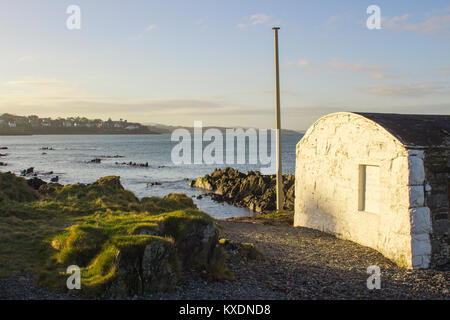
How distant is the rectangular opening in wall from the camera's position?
10891mm

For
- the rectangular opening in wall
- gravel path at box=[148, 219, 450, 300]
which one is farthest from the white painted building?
gravel path at box=[148, 219, 450, 300]

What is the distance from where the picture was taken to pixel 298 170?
1455 centimetres

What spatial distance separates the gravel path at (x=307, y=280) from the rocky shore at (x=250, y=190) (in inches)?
523

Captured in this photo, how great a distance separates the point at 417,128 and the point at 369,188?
7.12ft

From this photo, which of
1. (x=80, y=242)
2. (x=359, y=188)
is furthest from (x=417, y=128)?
(x=80, y=242)

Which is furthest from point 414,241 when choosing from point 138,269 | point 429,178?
point 138,269

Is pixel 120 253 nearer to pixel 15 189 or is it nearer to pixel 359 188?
pixel 359 188

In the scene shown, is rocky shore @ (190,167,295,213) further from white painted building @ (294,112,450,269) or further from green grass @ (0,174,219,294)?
green grass @ (0,174,219,294)

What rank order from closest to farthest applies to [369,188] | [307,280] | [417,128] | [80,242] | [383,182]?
[307,280], [80,242], [383,182], [417,128], [369,188]

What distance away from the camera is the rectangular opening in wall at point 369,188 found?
1089cm

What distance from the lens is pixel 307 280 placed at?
8086 mm

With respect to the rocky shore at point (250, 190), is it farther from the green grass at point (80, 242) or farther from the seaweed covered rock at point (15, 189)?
the green grass at point (80, 242)

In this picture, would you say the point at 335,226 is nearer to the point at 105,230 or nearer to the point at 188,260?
the point at 188,260

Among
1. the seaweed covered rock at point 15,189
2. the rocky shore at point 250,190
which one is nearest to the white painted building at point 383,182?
the rocky shore at point 250,190
